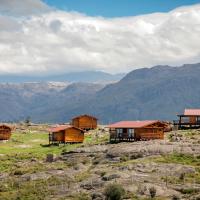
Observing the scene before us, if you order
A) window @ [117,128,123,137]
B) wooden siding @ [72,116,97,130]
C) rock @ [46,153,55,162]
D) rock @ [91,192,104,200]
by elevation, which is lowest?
rock @ [91,192,104,200]

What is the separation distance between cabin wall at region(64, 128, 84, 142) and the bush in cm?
6317

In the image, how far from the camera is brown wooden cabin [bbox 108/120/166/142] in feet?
390

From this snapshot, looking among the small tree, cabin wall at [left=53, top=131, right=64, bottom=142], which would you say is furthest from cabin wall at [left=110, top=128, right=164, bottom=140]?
the small tree

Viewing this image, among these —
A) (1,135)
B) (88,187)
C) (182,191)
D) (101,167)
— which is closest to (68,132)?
(1,135)

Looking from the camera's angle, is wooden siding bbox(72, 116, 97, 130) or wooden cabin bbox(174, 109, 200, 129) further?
wooden siding bbox(72, 116, 97, 130)

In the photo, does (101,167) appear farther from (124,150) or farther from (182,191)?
(182,191)

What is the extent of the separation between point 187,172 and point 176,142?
21.9 m

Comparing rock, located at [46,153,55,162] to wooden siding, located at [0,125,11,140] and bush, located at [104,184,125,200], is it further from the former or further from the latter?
wooden siding, located at [0,125,11,140]

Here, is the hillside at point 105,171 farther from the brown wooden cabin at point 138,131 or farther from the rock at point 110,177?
the brown wooden cabin at point 138,131

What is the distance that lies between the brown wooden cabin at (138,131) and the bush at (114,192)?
4775 centimetres

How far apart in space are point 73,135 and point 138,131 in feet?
69.6

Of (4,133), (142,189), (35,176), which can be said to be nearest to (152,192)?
(142,189)

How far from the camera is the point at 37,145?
131 meters

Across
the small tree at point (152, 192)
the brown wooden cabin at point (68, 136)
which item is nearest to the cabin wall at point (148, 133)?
the brown wooden cabin at point (68, 136)
